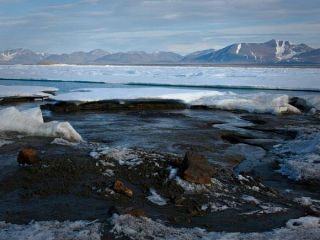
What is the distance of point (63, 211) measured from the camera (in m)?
5.28

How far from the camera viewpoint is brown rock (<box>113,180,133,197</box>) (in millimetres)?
5742

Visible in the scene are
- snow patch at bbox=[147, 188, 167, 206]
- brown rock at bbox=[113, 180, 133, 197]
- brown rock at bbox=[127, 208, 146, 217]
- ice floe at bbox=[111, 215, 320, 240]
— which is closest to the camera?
ice floe at bbox=[111, 215, 320, 240]

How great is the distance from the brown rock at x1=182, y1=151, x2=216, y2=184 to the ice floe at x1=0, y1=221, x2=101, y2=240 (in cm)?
173

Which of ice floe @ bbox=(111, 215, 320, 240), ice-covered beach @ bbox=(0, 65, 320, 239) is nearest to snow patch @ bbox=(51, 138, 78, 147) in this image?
ice-covered beach @ bbox=(0, 65, 320, 239)

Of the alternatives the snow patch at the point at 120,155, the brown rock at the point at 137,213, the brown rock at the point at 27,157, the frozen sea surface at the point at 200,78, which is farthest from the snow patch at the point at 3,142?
the frozen sea surface at the point at 200,78

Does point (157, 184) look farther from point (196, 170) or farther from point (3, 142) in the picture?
point (3, 142)

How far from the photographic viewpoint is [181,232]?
185 inches

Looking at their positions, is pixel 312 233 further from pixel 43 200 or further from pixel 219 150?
pixel 219 150

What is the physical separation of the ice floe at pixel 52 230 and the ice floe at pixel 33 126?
13.7ft

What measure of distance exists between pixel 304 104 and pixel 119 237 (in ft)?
50.3

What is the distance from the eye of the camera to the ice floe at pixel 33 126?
9.04 metres

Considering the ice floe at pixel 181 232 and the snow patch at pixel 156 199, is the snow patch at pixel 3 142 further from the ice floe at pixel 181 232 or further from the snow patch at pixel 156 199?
the ice floe at pixel 181 232

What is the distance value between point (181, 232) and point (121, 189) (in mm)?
1320

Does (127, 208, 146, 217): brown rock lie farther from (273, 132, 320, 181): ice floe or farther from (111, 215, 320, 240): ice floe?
(273, 132, 320, 181): ice floe
